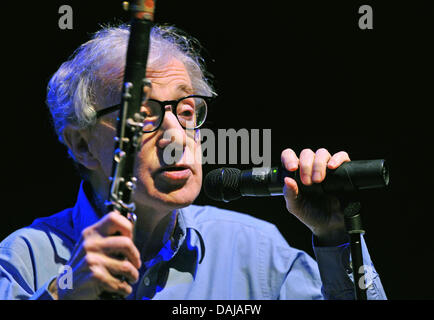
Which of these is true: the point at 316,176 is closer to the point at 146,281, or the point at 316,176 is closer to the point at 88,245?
the point at 88,245

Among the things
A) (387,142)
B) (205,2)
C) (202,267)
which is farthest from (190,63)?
(387,142)

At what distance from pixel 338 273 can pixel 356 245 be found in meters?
0.38

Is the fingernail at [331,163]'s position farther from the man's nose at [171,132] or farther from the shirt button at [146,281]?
the shirt button at [146,281]

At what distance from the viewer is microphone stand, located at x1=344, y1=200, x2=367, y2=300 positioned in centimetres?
125

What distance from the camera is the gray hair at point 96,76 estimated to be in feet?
5.99

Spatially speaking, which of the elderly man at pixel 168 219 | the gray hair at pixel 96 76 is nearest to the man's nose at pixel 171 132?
the elderly man at pixel 168 219

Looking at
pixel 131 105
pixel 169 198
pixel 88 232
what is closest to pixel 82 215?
pixel 169 198

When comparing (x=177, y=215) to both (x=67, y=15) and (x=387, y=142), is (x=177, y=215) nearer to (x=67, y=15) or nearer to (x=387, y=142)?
(x=67, y=15)

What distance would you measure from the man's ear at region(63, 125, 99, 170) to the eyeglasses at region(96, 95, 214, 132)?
0.15m

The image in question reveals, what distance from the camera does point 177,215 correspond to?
1978mm

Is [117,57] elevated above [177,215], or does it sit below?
above

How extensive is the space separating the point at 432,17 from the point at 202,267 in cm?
179

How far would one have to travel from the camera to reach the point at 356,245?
1.28m
